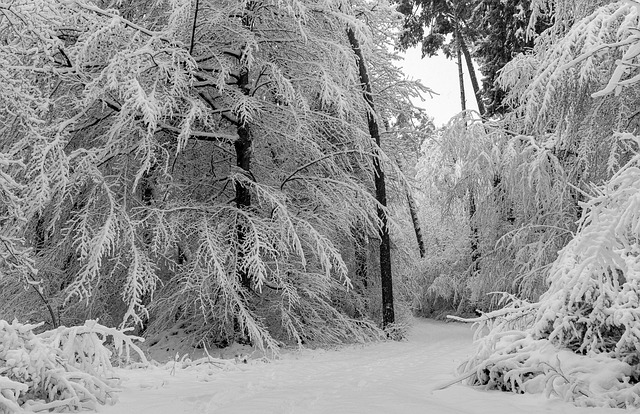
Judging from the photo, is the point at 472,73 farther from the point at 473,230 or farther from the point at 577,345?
the point at 577,345

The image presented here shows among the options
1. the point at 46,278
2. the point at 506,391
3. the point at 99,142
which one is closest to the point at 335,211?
the point at 99,142

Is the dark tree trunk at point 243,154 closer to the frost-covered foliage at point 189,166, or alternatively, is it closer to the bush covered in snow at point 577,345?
the frost-covered foliage at point 189,166

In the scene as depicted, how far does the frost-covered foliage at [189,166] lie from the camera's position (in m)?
8.48

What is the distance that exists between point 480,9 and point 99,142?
11.7 m

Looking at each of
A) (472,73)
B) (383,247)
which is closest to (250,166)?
(383,247)

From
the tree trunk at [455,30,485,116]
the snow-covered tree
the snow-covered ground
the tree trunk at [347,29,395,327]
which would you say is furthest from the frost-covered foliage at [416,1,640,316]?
the tree trunk at [455,30,485,116]

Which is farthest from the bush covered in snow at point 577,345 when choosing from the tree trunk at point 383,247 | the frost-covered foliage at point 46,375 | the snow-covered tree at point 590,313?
the tree trunk at point 383,247

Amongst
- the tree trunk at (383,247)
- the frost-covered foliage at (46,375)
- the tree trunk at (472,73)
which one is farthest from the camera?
the tree trunk at (472,73)

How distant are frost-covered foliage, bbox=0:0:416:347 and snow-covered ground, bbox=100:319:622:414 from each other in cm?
192

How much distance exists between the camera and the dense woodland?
7.33 m

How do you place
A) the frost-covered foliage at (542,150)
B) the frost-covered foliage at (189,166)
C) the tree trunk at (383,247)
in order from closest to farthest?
the frost-covered foliage at (542,150)
the frost-covered foliage at (189,166)
the tree trunk at (383,247)

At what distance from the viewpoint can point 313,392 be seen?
4719 mm

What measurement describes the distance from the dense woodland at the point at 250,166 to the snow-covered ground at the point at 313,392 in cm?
73

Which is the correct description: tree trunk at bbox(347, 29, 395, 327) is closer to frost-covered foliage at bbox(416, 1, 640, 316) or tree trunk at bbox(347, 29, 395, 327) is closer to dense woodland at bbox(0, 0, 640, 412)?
dense woodland at bbox(0, 0, 640, 412)
